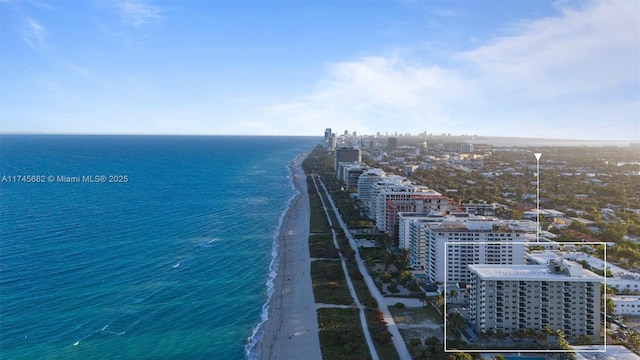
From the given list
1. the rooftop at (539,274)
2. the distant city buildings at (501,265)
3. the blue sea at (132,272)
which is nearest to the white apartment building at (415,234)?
the distant city buildings at (501,265)

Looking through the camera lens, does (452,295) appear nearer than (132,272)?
Yes

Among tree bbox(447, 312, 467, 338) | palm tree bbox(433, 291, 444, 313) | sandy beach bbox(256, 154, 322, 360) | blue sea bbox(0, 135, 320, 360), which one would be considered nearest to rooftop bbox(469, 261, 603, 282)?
tree bbox(447, 312, 467, 338)

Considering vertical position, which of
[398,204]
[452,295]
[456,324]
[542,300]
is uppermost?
[398,204]

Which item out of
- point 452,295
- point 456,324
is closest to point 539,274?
point 456,324

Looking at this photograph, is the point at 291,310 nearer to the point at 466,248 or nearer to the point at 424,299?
the point at 424,299

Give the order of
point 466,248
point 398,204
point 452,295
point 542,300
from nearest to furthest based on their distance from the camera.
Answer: point 542,300 → point 452,295 → point 466,248 → point 398,204

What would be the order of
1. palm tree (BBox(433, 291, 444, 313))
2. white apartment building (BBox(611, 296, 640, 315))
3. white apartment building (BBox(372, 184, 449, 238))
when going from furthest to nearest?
1. white apartment building (BBox(372, 184, 449, 238))
2. palm tree (BBox(433, 291, 444, 313))
3. white apartment building (BBox(611, 296, 640, 315))

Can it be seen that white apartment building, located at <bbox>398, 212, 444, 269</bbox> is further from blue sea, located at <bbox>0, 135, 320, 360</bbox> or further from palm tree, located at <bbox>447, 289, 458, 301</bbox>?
blue sea, located at <bbox>0, 135, 320, 360</bbox>

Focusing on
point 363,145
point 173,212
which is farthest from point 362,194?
point 363,145
